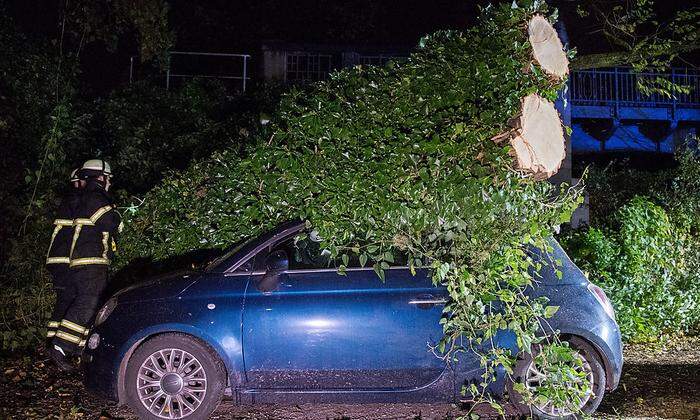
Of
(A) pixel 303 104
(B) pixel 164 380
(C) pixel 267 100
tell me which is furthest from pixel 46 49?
(B) pixel 164 380

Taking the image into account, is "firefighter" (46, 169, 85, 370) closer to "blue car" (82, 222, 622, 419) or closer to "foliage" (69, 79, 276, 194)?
"blue car" (82, 222, 622, 419)

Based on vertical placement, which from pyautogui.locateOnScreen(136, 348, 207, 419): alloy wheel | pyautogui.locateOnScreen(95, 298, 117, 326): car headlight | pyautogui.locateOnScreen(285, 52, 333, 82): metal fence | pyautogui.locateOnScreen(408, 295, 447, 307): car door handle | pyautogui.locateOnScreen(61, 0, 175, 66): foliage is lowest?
pyautogui.locateOnScreen(136, 348, 207, 419): alloy wheel

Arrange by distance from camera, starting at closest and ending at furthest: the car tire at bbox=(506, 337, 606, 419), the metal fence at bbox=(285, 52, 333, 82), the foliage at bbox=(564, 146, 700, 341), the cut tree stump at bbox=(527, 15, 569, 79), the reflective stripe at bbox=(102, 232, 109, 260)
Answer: the cut tree stump at bbox=(527, 15, 569, 79) → the car tire at bbox=(506, 337, 606, 419) → the reflective stripe at bbox=(102, 232, 109, 260) → the foliage at bbox=(564, 146, 700, 341) → the metal fence at bbox=(285, 52, 333, 82)

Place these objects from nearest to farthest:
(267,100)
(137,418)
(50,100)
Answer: (137,418) → (50,100) → (267,100)

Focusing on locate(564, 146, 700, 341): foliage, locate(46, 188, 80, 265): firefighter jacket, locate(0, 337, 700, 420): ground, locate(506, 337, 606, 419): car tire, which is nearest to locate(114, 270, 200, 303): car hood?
locate(0, 337, 700, 420): ground

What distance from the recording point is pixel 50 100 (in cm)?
959

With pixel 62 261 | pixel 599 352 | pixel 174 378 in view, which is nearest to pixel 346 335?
pixel 174 378

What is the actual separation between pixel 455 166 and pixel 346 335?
1529 mm

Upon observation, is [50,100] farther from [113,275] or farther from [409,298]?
[409,298]

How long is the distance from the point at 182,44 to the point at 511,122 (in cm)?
1540

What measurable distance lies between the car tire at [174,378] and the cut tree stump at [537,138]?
275 centimetres

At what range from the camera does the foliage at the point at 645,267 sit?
26.9ft

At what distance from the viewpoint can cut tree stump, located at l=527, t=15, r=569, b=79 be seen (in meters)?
4.75

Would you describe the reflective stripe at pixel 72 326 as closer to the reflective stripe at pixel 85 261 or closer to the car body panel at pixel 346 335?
the reflective stripe at pixel 85 261
